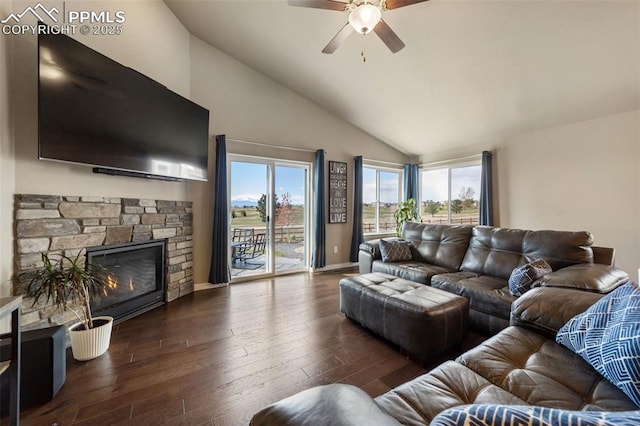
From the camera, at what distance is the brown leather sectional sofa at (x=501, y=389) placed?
2.30 ft

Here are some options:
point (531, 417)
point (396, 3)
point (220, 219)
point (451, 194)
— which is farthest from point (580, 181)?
point (220, 219)

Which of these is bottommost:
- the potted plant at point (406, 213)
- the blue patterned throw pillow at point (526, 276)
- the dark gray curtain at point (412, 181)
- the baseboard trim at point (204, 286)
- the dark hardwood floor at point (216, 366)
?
the dark hardwood floor at point (216, 366)

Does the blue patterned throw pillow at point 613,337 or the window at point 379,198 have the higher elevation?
the window at point 379,198

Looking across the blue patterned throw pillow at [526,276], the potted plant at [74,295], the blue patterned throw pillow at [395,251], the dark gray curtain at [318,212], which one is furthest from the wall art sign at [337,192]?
the potted plant at [74,295]

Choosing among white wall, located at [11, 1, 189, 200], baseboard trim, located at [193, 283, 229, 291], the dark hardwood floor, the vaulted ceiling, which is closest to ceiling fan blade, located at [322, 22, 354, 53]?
the vaulted ceiling

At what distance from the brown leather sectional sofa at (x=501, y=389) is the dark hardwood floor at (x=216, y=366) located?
715mm

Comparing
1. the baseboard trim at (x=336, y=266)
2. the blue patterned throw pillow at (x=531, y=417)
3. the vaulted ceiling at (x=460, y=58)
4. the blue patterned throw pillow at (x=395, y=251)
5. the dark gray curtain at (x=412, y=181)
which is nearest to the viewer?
the blue patterned throw pillow at (x=531, y=417)

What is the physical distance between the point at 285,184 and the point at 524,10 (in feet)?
11.6

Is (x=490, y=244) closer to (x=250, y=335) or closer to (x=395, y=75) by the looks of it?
(x=395, y=75)

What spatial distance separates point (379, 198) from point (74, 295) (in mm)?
5097

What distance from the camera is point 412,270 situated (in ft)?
9.71

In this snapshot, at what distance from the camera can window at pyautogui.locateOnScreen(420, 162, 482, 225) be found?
4922 mm

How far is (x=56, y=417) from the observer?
1.42 metres

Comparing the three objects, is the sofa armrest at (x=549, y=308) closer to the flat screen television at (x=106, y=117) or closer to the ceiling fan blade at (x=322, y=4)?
the ceiling fan blade at (x=322, y=4)
